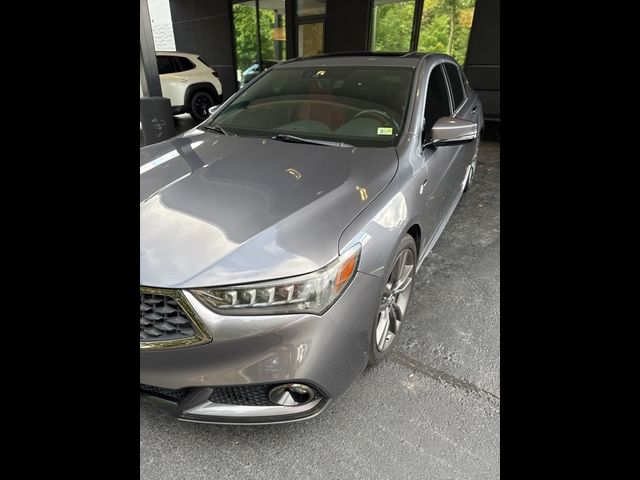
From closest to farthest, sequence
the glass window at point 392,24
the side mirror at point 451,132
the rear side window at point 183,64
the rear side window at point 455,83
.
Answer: the side mirror at point 451,132, the rear side window at point 455,83, the glass window at point 392,24, the rear side window at point 183,64

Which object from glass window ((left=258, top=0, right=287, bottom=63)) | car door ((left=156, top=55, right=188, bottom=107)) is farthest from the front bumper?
glass window ((left=258, top=0, right=287, bottom=63))

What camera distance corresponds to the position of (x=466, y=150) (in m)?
3.36

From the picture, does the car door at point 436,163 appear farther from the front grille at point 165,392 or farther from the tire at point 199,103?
the tire at point 199,103

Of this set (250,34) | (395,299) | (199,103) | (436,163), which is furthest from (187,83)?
(395,299)

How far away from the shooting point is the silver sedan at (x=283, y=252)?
4.45ft

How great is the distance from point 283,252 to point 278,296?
0.17 m

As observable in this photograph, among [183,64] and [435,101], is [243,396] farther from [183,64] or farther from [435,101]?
[183,64]

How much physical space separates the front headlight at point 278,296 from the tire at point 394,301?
52 cm

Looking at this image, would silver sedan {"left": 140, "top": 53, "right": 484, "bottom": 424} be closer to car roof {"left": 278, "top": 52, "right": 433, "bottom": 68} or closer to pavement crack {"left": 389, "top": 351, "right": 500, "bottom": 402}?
pavement crack {"left": 389, "top": 351, "right": 500, "bottom": 402}

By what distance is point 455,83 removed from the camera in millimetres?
3480

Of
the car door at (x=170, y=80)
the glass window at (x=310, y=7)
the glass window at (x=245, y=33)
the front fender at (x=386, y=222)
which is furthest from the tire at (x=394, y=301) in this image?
the glass window at (x=245, y=33)

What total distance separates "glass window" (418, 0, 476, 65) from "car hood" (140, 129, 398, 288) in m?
7.04
